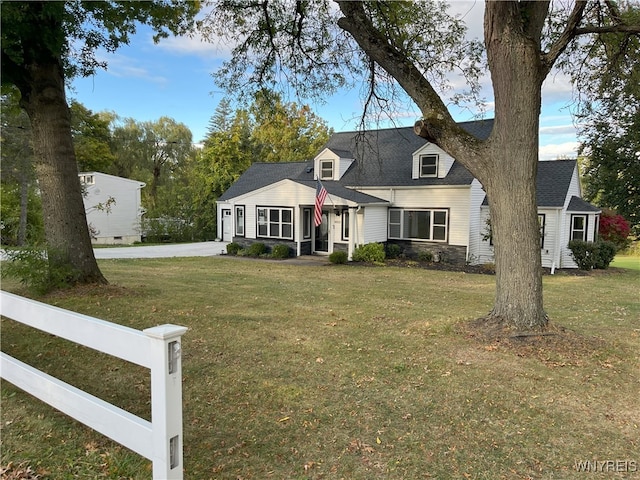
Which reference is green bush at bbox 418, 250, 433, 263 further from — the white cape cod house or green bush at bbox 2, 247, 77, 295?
green bush at bbox 2, 247, 77, 295

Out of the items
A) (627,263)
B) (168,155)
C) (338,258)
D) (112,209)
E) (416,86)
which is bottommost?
(627,263)

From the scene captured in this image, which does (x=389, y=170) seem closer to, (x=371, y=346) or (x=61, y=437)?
(x=371, y=346)

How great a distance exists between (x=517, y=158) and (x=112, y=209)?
28175 mm

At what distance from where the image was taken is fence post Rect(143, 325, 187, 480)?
7.20 ft

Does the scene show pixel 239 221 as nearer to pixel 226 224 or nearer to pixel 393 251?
pixel 393 251

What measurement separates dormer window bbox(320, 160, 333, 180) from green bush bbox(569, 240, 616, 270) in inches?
448

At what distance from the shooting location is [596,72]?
8719 mm

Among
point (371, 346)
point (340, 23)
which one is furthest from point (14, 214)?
point (371, 346)

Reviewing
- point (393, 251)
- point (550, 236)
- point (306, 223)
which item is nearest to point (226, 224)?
point (306, 223)

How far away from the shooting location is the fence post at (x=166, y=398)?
2.20 metres

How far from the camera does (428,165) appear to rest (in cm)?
1912

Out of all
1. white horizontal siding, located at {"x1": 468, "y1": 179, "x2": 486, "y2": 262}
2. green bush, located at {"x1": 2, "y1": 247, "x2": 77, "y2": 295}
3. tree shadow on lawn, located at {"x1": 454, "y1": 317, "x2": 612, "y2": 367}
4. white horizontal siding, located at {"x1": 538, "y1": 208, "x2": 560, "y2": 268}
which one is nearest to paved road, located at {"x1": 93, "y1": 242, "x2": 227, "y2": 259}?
green bush, located at {"x1": 2, "y1": 247, "x2": 77, "y2": 295}

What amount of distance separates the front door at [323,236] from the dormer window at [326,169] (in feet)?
8.37

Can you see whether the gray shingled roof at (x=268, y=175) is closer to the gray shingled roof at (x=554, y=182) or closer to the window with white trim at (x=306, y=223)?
the window with white trim at (x=306, y=223)
